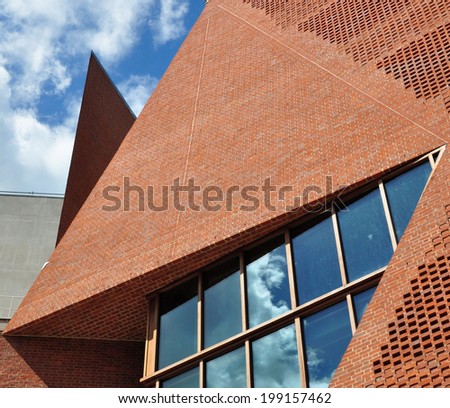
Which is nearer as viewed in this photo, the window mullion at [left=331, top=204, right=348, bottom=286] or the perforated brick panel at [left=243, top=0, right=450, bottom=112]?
the window mullion at [left=331, top=204, right=348, bottom=286]

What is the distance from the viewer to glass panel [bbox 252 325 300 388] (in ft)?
38.1

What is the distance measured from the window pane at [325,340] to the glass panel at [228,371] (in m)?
1.33

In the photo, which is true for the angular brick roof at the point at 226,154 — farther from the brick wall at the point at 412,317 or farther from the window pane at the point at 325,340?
the window pane at the point at 325,340

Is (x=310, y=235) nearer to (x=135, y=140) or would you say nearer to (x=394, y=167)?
(x=394, y=167)

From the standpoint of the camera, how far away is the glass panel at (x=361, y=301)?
37.2 ft

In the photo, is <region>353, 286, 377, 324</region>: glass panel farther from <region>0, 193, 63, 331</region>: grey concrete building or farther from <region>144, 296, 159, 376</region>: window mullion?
<region>0, 193, 63, 331</region>: grey concrete building

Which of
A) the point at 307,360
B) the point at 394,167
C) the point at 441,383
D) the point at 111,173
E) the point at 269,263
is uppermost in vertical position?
the point at 111,173

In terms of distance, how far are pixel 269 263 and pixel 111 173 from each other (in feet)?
19.0

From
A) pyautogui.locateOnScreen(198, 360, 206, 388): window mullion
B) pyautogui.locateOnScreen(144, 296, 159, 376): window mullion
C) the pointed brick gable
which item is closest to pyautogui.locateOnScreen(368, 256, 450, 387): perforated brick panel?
pyautogui.locateOnScreen(198, 360, 206, 388): window mullion

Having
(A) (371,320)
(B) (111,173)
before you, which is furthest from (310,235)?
(B) (111,173)

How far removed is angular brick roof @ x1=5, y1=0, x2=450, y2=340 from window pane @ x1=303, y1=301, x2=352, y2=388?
2.21 m

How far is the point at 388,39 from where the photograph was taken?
15.4 metres

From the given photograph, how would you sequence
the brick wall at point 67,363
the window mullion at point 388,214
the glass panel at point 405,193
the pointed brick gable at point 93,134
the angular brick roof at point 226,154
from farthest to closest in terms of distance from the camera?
the pointed brick gable at point 93,134, the brick wall at point 67,363, the angular brick roof at point 226,154, the glass panel at point 405,193, the window mullion at point 388,214

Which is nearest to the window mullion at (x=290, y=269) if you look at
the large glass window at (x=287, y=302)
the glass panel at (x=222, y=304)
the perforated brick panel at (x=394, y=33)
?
the large glass window at (x=287, y=302)
